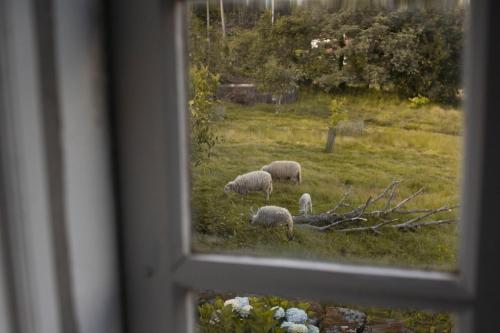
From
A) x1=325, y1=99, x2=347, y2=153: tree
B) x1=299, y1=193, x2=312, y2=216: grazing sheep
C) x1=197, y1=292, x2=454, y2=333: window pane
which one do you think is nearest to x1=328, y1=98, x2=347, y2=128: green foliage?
x1=325, y1=99, x2=347, y2=153: tree

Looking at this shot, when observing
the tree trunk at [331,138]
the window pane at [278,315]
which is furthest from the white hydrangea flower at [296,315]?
the tree trunk at [331,138]

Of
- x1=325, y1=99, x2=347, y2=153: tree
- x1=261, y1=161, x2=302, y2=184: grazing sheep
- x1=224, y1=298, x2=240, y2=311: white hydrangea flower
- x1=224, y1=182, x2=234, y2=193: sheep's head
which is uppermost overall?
x1=325, y1=99, x2=347, y2=153: tree

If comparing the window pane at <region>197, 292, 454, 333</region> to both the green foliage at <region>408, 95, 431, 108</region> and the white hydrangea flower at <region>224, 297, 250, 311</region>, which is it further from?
the green foliage at <region>408, 95, 431, 108</region>

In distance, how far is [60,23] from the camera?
1.37ft

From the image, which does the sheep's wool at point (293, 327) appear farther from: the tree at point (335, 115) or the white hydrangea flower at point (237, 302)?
the tree at point (335, 115)

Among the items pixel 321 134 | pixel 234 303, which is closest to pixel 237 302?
pixel 234 303

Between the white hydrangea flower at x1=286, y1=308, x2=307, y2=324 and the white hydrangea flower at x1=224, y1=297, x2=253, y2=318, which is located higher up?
the white hydrangea flower at x1=224, y1=297, x2=253, y2=318

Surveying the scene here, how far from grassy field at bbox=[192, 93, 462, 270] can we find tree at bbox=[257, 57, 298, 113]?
2 cm

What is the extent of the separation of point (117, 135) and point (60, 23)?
0.13m

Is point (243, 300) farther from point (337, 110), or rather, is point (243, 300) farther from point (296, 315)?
point (337, 110)

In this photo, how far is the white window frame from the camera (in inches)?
16.4

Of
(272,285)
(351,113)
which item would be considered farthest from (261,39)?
(272,285)

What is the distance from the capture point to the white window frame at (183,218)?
16.4 inches

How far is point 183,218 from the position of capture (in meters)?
0.50
